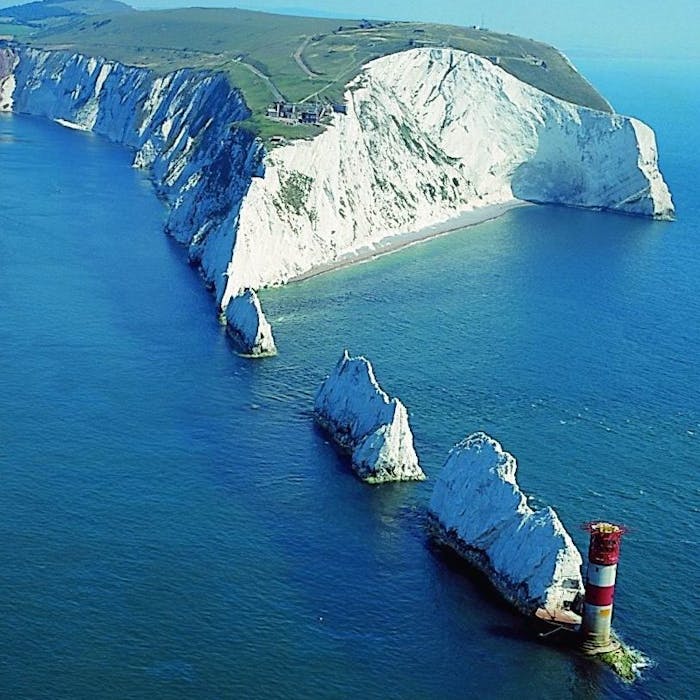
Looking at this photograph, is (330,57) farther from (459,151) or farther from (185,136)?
(459,151)

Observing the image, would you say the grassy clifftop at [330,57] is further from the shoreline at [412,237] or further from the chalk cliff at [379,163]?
the shoreline at [412,237]

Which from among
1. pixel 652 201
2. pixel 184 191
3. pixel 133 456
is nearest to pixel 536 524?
pixel 133 456

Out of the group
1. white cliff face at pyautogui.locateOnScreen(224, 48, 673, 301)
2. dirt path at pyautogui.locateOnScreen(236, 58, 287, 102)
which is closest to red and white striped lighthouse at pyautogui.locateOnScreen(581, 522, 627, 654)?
white cliff face at pyautogui.locateOnScreen(224, 48, 673, 301)

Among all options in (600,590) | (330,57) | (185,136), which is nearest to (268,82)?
(185,136)

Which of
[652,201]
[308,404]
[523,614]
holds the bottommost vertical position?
[652,201]

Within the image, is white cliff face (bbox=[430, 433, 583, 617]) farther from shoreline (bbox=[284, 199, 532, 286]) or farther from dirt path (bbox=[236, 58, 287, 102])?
dirt path (bbox=[236, 58, 287, 102])

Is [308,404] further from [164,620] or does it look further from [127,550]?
[164,620]
